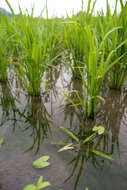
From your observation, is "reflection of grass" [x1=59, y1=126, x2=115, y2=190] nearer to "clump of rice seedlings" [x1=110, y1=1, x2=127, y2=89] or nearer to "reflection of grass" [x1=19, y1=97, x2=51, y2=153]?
"reflection of grass" [x1=19, y1=97, x2=51, y2=153]

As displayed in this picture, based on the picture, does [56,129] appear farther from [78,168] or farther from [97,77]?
[97,77]

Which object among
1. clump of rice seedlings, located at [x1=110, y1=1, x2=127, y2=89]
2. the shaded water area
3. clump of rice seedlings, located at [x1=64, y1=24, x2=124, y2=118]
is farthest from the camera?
clump of rice seedlings, located at [x1=110, y1=1, x2=127, y2=89]

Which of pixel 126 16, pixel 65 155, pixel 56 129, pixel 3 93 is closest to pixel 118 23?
pixel 126 16

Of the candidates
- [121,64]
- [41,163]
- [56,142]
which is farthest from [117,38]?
[41,163]

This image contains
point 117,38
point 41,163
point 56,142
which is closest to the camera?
point 41,163

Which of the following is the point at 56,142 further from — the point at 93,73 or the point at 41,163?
the point at 93,73

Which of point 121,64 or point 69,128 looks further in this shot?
point 121,64

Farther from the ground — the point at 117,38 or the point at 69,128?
the point at 117,38

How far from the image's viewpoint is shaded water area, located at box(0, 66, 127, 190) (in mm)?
638

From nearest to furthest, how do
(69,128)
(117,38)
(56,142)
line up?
(56,142) < (69,128) < (117,38)

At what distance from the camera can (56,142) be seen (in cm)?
83

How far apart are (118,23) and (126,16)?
67mm

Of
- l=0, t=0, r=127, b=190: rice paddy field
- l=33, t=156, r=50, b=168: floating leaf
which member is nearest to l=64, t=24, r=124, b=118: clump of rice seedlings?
l=0, t=0, r=127, b=190: rice paddy field

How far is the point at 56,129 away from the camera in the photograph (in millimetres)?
928
